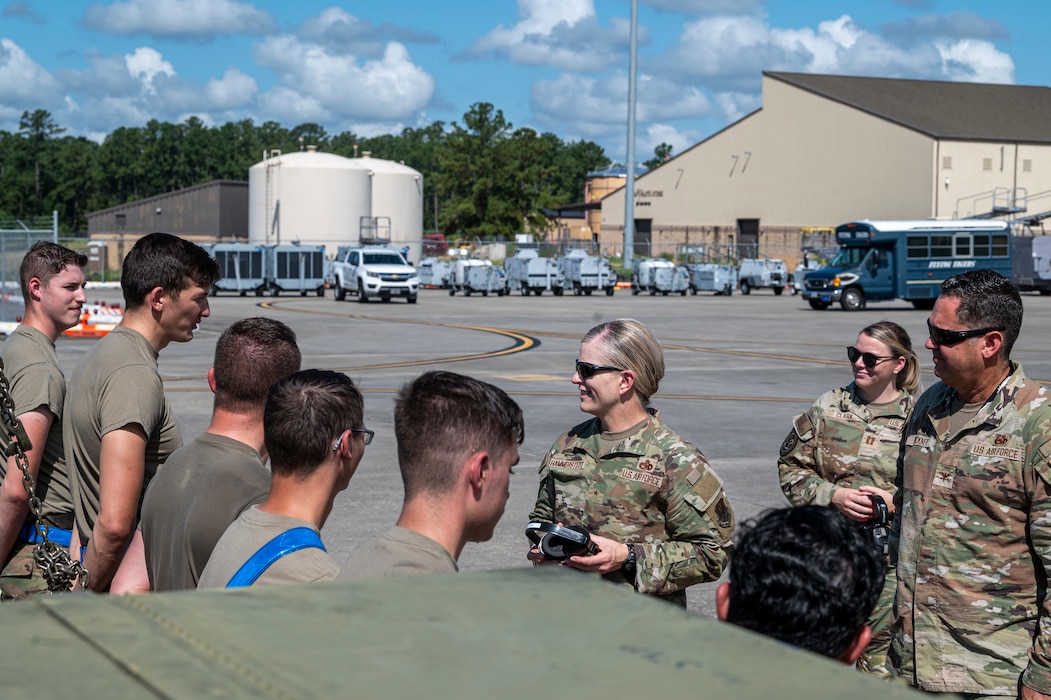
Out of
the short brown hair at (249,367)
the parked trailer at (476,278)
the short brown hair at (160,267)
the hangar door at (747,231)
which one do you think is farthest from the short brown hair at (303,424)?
the hangar door at (747,231)

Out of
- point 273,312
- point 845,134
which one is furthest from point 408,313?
point 845,134

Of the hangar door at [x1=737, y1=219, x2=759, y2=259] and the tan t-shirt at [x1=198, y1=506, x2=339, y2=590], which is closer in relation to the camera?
the tan t-shirt at [x1=198, y1=506, x2=339, y2=590]

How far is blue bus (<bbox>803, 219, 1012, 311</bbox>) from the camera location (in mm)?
43500

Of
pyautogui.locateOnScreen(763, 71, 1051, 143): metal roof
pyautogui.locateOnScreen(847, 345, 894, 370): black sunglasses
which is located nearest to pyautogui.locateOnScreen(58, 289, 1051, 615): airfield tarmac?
pyautogui.locateOnScreen(847, 345, 894, 370): black sunglasses

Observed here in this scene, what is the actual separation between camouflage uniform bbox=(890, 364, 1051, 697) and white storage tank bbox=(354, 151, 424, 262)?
8006cm

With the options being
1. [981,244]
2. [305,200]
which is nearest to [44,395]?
[981,244]

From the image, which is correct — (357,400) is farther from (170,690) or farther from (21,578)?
(170,690)

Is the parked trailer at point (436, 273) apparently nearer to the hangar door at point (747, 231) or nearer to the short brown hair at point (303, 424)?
the hangar door at point (747, 231)

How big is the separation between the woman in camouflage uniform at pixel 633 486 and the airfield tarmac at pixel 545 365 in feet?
5.44

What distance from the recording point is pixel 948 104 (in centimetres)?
8431

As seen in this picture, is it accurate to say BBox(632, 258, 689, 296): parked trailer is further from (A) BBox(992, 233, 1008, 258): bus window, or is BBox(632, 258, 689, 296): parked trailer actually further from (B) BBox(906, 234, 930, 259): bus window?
(A) BBox(992, 233, 1008, 258): bus window

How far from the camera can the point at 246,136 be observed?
557 feet

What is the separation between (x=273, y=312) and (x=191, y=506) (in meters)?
34.7

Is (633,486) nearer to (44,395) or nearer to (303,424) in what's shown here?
(303,424)
